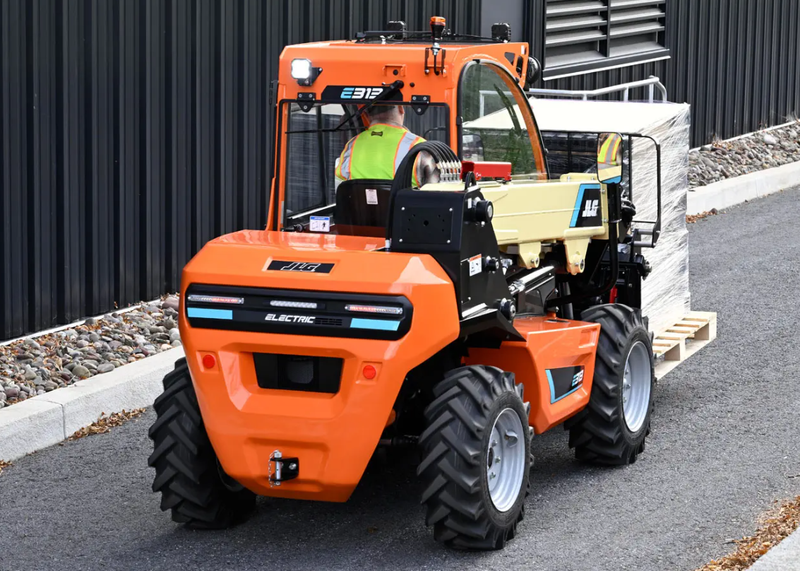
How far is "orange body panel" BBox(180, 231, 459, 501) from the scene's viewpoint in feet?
18.5

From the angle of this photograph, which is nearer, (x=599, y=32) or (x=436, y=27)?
(x=436, y=27)

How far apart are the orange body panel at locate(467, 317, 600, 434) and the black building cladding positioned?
3.93 meters

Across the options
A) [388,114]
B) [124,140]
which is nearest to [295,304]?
[388,114]

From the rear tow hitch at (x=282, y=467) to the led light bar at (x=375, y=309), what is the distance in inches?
29.1

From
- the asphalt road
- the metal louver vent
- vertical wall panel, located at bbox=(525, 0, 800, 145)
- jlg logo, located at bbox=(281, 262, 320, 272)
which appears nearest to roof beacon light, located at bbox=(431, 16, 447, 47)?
jlg logo, located at bbox=(281, 262, 320, 272)

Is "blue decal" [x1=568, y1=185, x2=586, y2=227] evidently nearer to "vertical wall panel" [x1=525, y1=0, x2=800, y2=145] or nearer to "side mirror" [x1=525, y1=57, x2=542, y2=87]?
"side mirror" [x1=525, y1=57, x2=542, y2=87]

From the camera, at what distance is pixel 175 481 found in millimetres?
6195

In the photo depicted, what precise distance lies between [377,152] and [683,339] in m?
3.22

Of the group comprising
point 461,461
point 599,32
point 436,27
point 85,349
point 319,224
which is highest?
point 599,32

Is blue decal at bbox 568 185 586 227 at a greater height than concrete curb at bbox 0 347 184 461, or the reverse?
blue decal at bbox 568 185 586 227

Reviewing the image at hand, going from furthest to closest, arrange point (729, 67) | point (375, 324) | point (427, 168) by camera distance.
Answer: point (729, 67), point (427, 168), point (375, 324)

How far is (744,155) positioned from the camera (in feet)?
61.0

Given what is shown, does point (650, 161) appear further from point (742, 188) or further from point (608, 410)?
point (742, 188)

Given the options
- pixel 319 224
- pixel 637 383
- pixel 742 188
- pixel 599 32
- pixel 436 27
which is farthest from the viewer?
pixel 599 32
